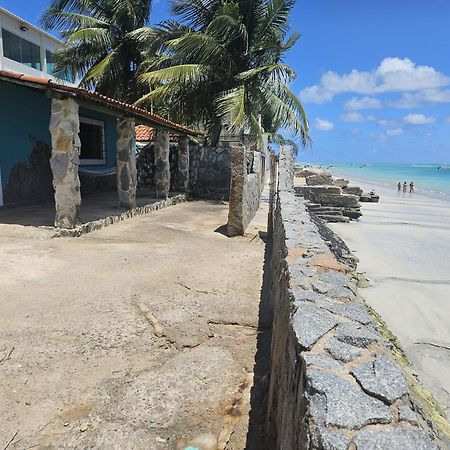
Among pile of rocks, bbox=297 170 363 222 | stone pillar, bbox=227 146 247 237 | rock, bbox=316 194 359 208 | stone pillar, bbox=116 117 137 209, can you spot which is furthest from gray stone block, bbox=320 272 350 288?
rock, bbox=316 194 359 208

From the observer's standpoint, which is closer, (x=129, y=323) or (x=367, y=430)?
(x=367, y=430)

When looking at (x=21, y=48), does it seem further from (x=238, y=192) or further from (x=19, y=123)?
(x=238, y=192)

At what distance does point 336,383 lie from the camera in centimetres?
148

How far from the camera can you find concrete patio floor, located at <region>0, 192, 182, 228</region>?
26.1 feet

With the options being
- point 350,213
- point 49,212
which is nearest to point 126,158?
point 49,212

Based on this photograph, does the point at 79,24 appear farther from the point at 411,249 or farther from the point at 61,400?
the point at 61,400

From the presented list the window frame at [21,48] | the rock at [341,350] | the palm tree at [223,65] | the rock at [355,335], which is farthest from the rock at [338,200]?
the rock at [341,350]

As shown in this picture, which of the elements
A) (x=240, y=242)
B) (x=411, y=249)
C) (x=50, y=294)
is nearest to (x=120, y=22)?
(x=240, y=242)

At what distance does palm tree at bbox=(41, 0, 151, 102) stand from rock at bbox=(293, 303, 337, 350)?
1650cm

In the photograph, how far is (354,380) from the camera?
60.1 inches

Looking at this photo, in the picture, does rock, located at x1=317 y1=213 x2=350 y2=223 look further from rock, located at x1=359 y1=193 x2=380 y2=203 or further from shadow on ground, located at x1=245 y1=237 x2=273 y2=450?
shadow on ground, located at x1=245 y1=237 x2=273 y2=450

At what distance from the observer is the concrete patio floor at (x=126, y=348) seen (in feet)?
8.16

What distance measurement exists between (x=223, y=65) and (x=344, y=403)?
14.9m

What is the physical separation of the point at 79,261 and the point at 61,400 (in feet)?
11.0
